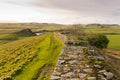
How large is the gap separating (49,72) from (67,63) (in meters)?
10.3

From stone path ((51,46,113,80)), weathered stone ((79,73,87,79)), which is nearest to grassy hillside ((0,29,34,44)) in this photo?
stone path ((51,46,113,80))

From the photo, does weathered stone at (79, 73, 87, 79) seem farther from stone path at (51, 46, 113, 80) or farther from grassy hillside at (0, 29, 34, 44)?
grassy hillside at (0, 29, 34, 44)

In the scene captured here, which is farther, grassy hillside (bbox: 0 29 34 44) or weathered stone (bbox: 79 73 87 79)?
grassy hillside (bbox: 0 29 34 44)

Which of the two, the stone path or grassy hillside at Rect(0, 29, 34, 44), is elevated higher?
the stone path

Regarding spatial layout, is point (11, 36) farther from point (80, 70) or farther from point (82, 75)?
point (82, 75)

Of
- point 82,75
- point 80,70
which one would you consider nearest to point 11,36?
point 80,70

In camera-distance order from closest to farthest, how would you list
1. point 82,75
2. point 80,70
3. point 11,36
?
point 82,75 → point 80,70 → point 11,36

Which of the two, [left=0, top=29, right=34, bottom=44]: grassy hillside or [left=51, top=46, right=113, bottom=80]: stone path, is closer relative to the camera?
[left=51, top=46, right=113, bottom=80]: stone path

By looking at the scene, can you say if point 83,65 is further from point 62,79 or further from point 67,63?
point 62,79

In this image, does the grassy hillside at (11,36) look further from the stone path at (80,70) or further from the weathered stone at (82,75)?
the weathered stone at (82,75)

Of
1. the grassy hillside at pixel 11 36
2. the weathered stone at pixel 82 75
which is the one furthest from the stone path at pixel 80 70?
the grassy hillside at pixel 11 36

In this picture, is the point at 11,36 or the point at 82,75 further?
the point at 11,36

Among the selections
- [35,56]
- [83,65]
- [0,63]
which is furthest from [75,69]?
[0,63]

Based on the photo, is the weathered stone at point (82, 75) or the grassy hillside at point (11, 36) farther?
the grassy hillside at point (11, 36)
